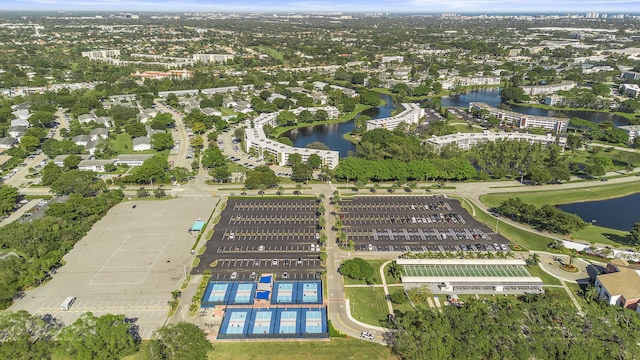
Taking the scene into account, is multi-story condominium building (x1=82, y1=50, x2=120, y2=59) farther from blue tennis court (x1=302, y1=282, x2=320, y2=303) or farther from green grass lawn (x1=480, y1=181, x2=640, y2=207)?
blue tennis court (x1=302, y1=282, x2=320, y2=303)

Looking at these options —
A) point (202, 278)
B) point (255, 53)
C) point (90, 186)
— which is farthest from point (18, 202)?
point (255, 53)

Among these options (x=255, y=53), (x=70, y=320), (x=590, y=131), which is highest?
(x=255, y=53)

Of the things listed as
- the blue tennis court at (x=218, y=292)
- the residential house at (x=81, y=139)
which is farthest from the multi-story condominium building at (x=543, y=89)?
the residential house at (x=81, y=139)

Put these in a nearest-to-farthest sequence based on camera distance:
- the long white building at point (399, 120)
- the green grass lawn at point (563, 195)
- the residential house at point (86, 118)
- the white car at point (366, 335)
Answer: the white car at point (366, 335) → the green grass lawn at point (563, 195) → the long white building at point (399, 120) → the residential house at point (86, 118)

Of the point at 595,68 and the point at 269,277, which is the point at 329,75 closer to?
the point at 595,68

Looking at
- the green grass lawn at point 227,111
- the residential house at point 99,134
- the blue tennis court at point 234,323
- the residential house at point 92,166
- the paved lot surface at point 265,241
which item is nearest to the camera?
the blue tennis court at point 234,323

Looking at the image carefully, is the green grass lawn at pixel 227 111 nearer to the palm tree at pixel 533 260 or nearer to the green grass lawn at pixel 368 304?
the green grass lawn at pixel 368 304
